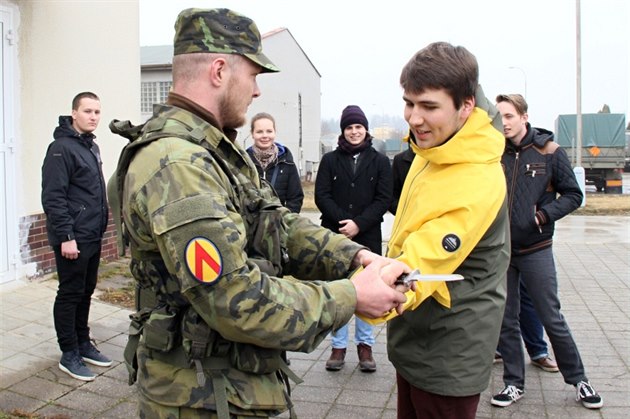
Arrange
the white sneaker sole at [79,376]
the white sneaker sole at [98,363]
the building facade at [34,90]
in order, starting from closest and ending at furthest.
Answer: the white sneaker sole at [79,376] → the white sneaker sole at [98,363] → the building facade at [34,90]

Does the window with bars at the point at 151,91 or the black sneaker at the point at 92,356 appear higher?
the window with bars at the point at 151,91

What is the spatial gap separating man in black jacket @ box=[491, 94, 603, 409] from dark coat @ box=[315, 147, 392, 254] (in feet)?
3.94

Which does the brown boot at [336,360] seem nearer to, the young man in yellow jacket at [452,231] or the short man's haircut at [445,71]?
the young man in yellow jacket at [452,231]

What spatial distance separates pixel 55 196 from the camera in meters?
4.64

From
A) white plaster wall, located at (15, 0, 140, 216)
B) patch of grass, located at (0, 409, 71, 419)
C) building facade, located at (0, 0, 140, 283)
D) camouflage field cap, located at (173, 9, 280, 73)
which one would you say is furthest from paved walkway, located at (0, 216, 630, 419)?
camouflage field cap, located at (173, 9, 280, 73)

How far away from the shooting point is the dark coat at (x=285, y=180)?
5.54 meters

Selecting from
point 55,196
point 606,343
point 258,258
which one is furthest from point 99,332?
point 606,343

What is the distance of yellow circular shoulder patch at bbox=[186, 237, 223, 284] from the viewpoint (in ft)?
5.61

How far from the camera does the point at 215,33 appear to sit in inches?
79.8

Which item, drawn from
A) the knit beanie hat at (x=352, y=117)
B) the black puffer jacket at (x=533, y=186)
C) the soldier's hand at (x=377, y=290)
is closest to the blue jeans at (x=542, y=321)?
the black puffer jacket at (x=533, y=186)

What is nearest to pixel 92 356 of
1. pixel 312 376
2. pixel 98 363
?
pixel 98 363

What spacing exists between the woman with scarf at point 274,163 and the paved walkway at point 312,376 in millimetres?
1385

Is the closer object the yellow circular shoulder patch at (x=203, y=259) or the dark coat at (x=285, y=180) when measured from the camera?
the yellow circular shoulder patch at (x=203, y=259)

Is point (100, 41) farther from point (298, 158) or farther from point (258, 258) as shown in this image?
point (298, 158)
